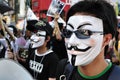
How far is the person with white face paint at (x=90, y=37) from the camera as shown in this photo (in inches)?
85.0

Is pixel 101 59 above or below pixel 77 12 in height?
below

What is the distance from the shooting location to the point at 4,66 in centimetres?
133

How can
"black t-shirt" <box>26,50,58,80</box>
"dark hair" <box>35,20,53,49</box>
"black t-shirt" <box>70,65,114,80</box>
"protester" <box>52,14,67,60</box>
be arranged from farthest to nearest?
"protester" <box>52,14,67,60</box>, "dark hair" <box>35,20,53,49</box>, "black t-shirt" <box>26,50,58,80</box>, "black t-shirt" <box>70,65,114,80</box>

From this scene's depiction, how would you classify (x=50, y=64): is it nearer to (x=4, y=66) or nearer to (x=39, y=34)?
(x=39, y=34)

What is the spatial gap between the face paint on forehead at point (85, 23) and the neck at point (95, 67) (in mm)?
192

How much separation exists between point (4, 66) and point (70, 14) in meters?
1.01

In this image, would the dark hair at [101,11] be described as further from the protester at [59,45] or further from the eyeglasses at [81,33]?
the protester at [59,45]

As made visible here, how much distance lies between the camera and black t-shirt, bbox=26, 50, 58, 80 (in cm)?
424

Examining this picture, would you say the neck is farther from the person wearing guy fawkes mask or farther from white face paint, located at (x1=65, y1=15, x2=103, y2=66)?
the person wearing guy fawkes mask

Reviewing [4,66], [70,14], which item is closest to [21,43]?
[70,14]

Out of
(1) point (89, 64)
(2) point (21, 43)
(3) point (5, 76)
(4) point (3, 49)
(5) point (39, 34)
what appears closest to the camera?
(3) point (5, 76)

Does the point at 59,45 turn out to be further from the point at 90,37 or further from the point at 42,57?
the point at 90,37

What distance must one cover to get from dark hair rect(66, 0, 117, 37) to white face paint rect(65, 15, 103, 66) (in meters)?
0.03

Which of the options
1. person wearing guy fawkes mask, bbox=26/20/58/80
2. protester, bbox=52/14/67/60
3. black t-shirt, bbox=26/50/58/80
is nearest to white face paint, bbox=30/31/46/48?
person wearing guy fawkes mask, bbox=26/20/58/80
